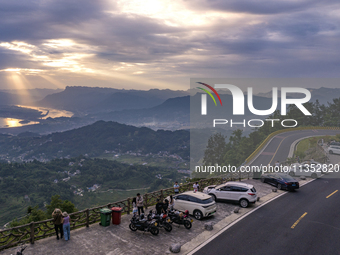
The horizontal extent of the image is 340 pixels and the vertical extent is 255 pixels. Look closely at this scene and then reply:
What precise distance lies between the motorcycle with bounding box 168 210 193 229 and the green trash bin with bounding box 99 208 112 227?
432 centimetres

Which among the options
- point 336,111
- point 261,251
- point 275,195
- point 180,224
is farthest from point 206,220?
point 336,111

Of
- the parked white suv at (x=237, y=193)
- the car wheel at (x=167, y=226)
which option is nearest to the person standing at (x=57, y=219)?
the car wheel at (x=167, y=226)

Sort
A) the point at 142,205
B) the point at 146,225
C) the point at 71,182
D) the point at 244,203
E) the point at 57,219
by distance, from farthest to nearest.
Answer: the point at 71,182
the point at 244,203
the point at 142,205
the point at 146,225
the point at 57,219

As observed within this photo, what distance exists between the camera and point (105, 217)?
16.1 m

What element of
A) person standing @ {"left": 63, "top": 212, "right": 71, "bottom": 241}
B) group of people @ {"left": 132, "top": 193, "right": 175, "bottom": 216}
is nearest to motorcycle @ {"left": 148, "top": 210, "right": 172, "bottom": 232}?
group of people @ {"left": 132, "top": 193, "right": 175, "bottom": 216}

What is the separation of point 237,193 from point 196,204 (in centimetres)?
519

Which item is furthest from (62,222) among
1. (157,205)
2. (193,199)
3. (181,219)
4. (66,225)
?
(193,199)

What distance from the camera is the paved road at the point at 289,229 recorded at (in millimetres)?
13586

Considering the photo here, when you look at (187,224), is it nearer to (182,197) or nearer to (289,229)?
(182,197)

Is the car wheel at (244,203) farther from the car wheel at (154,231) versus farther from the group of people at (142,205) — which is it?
the car wheel at (154,231)

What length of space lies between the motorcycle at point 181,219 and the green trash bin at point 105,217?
14.2ft

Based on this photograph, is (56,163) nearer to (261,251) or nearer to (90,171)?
(90,171)

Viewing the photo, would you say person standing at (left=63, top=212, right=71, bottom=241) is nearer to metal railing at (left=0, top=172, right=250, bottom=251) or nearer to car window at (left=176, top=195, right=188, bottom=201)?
metal railing at (left=0, top=172, right=250, bottom=251)

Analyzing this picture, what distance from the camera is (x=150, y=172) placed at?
17062 centimetres
